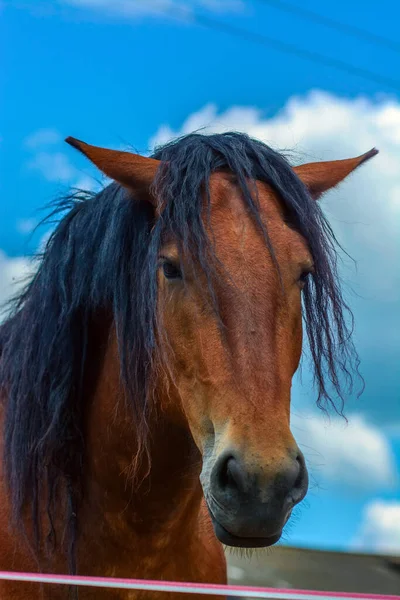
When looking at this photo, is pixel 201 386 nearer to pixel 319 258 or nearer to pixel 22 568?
pixel 319 258

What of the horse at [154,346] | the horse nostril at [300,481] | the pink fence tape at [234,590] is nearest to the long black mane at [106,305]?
the horse at [154,346]

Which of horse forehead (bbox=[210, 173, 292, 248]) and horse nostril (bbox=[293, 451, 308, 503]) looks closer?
horse nostril (bbox=[293, 451, 308, 503])

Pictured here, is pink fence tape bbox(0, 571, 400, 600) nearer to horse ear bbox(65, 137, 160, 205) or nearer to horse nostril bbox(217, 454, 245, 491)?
horse nostril bbox(217, 454, 245, 491)

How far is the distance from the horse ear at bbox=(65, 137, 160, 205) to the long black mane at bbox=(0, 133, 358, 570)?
4 centimetres

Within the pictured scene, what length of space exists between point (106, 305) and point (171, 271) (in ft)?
1.05

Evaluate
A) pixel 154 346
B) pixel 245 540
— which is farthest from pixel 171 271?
pixel 245 540

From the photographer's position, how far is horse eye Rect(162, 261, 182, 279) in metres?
1.46

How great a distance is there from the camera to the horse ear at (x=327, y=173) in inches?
71.0

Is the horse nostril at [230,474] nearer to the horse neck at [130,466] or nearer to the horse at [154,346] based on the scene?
the horse at [154,346]

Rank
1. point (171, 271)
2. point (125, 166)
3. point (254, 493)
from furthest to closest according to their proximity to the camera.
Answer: point (125, 166)
point (171, 271)
point (254, 493)

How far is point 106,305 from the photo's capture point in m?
1.70

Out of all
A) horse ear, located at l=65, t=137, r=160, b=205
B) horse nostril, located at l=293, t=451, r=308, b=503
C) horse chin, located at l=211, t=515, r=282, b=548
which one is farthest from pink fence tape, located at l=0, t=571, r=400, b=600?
horse ear, located at l=65, t=137, r=160, b=205

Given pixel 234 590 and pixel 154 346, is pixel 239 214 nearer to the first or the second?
pixel 154 346

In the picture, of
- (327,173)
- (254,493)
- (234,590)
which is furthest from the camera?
(327,173)
